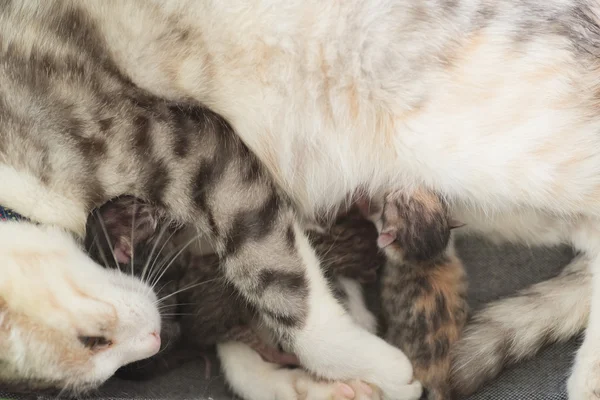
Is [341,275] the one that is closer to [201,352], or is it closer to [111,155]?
[201,352]

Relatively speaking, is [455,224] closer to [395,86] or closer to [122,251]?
[395,86]

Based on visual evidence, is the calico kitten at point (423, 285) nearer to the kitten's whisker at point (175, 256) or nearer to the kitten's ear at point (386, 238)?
the kitten's ear at point (386, 238)

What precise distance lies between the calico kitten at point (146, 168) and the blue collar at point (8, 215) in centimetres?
1

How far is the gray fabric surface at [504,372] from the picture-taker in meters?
1.45

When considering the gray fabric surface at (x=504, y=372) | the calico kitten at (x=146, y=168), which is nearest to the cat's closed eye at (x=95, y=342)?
the gray fabric surface at (x=504, y=372)

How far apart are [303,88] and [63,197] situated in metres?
0.55

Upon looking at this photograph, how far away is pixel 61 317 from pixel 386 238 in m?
0.75

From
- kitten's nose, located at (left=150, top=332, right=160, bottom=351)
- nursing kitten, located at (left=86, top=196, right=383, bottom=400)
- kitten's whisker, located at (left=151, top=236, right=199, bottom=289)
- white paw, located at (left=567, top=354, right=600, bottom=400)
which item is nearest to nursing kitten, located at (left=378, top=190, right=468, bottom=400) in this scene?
nursing kitten, located at (left=86, top=196, right=383, bottom=400)

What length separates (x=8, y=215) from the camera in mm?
1351

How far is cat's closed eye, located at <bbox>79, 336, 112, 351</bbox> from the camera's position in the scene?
1249 mm

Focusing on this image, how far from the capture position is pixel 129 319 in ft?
4.23

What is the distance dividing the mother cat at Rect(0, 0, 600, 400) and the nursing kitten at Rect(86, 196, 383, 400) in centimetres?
17

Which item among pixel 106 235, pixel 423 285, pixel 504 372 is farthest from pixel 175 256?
pixel 504 372

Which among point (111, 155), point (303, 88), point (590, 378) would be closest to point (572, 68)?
point (303, 88)
